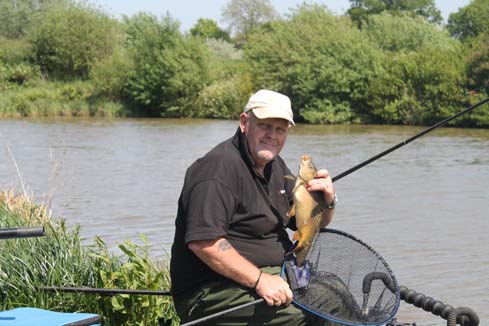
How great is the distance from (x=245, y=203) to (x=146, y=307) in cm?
157

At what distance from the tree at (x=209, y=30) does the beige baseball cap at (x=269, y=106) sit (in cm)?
8175

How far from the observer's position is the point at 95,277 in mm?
5277

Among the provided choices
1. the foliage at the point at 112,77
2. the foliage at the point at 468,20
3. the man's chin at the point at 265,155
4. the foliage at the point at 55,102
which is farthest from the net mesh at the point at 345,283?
the foliage at the point at 468,20

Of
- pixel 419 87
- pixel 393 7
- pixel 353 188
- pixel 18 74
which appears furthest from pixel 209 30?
pixel 353 188

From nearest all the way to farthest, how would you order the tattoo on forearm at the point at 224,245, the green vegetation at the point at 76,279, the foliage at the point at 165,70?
the tattoo on forearm at the point at 224,245, the green vegetation at the point at 76,279, the foliage at the point at 165,70

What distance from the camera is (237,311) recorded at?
3574 mm

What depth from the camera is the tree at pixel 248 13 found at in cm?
8168

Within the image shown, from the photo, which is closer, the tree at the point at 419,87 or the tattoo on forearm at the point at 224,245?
the tattoo on forearm at the point at 224,245

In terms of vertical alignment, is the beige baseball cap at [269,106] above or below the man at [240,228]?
above

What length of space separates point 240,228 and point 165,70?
143 ft

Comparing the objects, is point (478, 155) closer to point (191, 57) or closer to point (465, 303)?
point (465, 303)

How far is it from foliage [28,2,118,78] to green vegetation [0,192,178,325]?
48.3 m

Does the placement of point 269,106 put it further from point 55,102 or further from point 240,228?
point 55,102

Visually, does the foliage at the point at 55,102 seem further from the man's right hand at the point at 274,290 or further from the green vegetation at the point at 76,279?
the man's right hand at the point at 274,290
